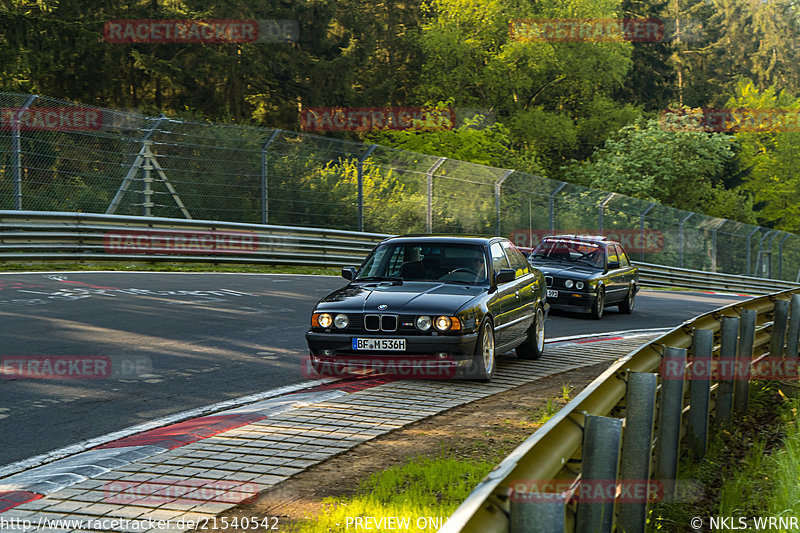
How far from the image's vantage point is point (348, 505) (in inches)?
198

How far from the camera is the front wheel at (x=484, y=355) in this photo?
9.13 m

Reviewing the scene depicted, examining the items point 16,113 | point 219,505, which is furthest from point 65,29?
point 219,505

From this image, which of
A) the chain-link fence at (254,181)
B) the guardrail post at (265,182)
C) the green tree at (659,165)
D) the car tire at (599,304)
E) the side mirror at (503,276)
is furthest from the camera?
the green tree at (659,165)

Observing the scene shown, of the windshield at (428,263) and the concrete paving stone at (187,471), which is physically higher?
the windshield at (428,263)

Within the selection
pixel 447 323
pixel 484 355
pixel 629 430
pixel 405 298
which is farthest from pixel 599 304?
pixel 629 430

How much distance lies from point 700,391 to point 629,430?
2056mm

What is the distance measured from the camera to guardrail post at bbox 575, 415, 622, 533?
3555 millimetres

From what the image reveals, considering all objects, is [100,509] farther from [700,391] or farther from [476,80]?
[476,80]

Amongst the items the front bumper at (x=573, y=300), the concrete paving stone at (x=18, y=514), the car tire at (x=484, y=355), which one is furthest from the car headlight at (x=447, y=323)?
the front bumper at (x=573, y=300)

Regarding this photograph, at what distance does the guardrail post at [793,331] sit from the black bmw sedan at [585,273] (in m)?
7.78

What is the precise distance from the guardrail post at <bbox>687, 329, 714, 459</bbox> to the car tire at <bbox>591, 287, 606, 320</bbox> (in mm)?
10644

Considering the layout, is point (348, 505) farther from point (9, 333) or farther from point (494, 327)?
point (9, 333)

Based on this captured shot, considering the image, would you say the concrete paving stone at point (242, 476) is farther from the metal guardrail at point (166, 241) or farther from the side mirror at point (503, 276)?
the metal guardrail at point (166, 241)

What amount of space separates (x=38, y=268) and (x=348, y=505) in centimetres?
1473
